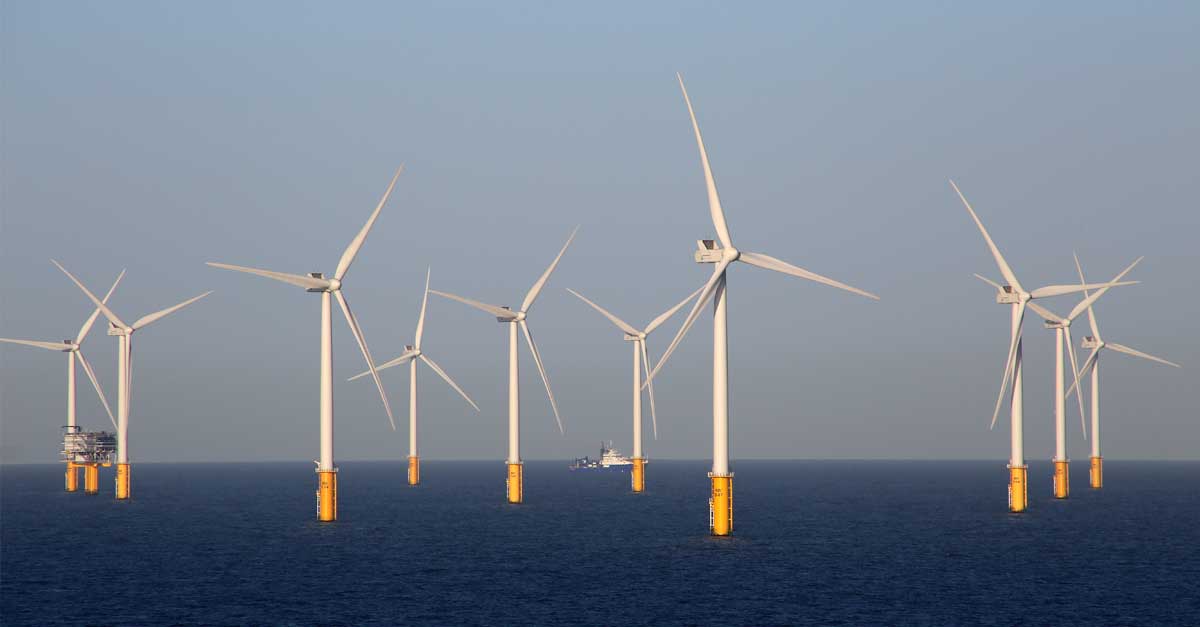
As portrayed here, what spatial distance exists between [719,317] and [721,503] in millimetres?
15850

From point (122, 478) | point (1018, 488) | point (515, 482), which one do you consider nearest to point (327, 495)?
point (515, 482)

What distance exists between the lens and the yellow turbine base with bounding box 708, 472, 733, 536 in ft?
354

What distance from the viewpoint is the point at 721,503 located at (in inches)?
4309

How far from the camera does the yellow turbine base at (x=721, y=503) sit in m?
108

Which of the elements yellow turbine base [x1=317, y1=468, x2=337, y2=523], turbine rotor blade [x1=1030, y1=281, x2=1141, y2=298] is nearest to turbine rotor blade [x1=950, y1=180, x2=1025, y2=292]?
turbine rotor blade [x1=1030, y1=281, x2=1141, y2=298]

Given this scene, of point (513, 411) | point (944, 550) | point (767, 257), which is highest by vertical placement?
point (767, 257)

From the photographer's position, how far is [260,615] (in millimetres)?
81688

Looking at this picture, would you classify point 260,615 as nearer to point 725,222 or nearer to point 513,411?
point 725,222

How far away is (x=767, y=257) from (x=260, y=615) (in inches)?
2048

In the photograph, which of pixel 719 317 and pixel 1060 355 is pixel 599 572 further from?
pixel 1060 355

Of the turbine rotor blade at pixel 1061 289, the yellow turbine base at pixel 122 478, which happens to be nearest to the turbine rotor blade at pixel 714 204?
the turbine rotor blade at pixel 1061 289

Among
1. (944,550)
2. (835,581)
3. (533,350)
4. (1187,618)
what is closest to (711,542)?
(944,550)

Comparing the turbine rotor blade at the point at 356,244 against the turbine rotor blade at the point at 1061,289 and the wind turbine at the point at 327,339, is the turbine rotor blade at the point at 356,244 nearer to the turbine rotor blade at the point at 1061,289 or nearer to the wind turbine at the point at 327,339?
the wind turbine at the point at 327,339

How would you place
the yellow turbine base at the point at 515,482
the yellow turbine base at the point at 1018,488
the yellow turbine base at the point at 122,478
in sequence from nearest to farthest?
the yellow turbine base at the point at 1018,488 → the yellow turbine base at the point at 515,482 → the yellow turbine base at the point at 122,478
